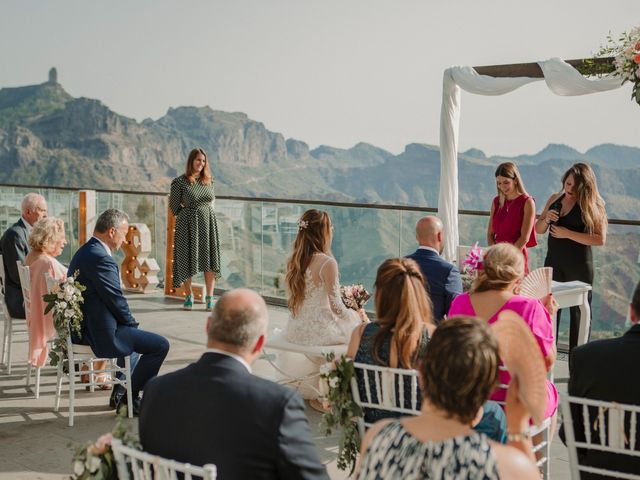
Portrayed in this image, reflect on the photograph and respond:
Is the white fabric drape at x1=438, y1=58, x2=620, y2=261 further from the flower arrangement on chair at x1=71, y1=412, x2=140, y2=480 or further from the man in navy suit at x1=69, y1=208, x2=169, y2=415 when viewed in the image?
the flower arrangement on chair at x1=71, y1=412, x2=140, y2=480

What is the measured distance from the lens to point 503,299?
11.1ft

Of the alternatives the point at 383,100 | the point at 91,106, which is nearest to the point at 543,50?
the point at 383,100

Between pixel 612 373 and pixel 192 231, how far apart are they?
6.37 metres

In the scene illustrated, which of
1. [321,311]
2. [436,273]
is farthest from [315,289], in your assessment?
[436,273]

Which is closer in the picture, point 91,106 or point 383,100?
point 91,106

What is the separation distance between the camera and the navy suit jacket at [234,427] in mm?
2191

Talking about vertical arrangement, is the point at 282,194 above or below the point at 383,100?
below

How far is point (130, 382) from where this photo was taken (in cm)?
499

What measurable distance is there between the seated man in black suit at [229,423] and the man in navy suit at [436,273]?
2.12 metres

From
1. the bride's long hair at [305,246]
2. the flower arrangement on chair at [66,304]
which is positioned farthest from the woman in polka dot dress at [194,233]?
the bride's long hair at [305,246]

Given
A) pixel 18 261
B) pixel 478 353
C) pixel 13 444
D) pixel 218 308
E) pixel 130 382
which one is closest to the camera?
pixel 478 353

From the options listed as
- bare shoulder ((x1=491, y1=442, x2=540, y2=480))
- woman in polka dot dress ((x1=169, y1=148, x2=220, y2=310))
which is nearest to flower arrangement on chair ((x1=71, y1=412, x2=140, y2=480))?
bare shoulder ((x1=491, y1=442, x2=540, y2=480))

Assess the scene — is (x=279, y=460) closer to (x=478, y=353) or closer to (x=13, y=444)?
(x=478, y=353)

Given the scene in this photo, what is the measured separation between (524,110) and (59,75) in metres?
33.3
